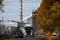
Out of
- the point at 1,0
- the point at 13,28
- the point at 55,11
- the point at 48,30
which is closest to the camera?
the point at 55,11

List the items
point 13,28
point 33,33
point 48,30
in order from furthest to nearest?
point 13,28 → point 33,33 → point 48,30

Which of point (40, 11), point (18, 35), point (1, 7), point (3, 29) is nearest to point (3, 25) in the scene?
point (3, 29)

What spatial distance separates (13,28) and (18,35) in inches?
394

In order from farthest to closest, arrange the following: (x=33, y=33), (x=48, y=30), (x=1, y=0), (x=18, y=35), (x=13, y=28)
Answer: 1. (x=13, y=28)
2. (x=33, y=33)
3. (x=18, y=35)
4. (x=1, y=0)
5. (x=48, y=30)

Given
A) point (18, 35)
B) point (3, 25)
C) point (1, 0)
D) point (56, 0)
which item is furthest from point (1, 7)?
point (3, 25)

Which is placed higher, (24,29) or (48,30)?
(48,30)

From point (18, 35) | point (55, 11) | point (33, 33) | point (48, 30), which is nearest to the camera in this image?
point (55, 11)

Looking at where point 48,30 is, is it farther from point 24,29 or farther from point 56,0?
point 24,29

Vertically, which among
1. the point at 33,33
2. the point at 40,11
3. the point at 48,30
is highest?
the point at 40,11

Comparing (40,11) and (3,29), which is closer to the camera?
(40,11)

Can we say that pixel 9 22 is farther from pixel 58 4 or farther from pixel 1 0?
pixel 58 4

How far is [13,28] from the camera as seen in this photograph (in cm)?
5559

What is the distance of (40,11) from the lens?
22.5 m

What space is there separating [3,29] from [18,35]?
24.5 feet
